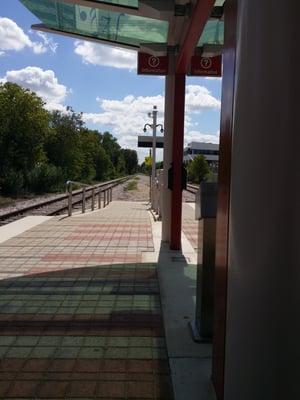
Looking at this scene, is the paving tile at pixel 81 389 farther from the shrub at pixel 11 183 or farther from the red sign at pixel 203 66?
the shrub at pixel 11 183

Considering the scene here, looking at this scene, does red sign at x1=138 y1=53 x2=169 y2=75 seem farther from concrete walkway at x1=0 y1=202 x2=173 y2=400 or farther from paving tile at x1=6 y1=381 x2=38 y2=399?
paving tile at x1=6 y1=381 x2=38 y2=399

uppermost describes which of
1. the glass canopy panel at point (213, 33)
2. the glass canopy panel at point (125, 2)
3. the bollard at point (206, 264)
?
the glass canopy panel at point (125, 2)

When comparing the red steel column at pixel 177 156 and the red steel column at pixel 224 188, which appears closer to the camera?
the red steel column at pixel 224 188

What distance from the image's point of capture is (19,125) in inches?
1387

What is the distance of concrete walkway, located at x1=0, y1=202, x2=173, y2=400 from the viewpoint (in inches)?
126

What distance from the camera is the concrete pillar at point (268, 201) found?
175cm

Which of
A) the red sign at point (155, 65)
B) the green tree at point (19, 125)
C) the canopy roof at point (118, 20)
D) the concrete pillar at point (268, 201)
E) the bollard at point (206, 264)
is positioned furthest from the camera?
the green tree at point (19, 125)

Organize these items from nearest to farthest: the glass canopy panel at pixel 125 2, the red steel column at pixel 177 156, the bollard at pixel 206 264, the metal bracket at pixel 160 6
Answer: the bollard at pixel 206 264 → the metal bracket at pixel 160 6 → the glass canopy panel at pixel 125 2 → the red steel column at pixel 177 156

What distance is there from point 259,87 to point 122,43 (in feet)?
24.2

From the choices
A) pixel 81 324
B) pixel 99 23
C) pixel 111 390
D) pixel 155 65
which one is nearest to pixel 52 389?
pixel 111 390

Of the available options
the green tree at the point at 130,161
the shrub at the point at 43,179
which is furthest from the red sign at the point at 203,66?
the green tree at the point at 130,161

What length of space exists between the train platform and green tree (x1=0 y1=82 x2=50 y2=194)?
28022mm

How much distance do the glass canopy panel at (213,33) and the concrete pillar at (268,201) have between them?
18.9ft

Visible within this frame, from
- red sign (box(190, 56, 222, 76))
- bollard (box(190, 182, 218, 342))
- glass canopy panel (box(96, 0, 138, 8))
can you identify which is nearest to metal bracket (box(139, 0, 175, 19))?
glass canopy panel (box(96, 0, 138, 8))
